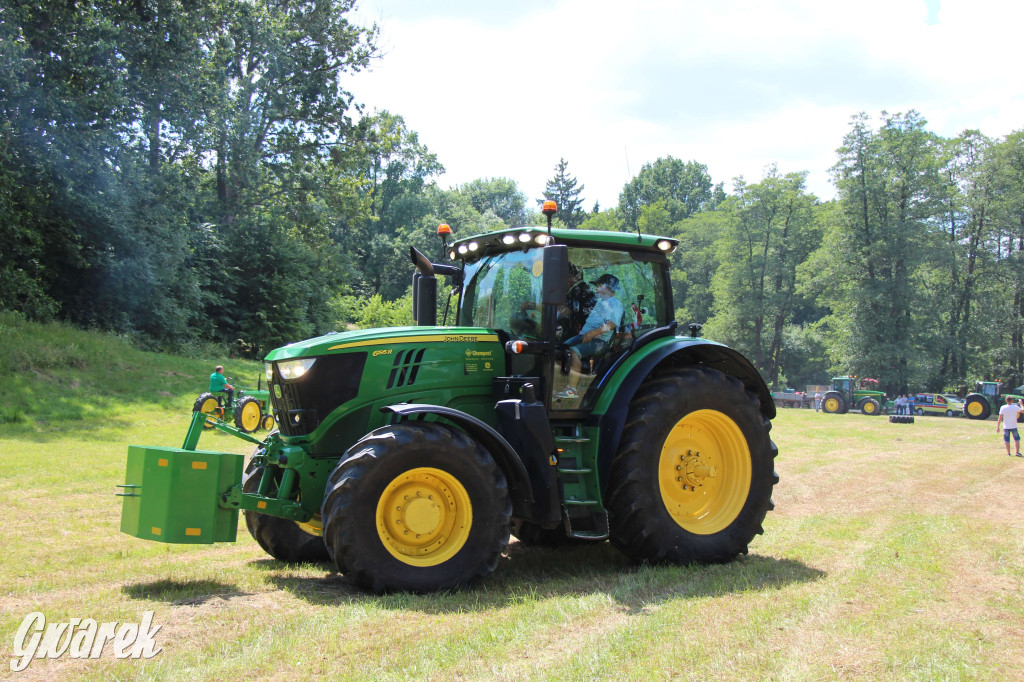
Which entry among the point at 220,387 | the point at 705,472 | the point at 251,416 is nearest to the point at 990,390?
the point at 220,387

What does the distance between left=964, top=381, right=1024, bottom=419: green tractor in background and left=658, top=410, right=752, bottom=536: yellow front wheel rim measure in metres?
32.5

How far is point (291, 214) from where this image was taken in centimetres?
3578

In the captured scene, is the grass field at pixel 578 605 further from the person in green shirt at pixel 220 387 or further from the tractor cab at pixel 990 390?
→ the tractor cab at pixel 990 390

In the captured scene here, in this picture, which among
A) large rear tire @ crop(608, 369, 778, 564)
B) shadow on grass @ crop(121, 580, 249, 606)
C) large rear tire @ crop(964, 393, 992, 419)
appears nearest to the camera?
shadow on grass @ crop(121, 580, 249, 606)

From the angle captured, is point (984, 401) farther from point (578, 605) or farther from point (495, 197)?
point (495, 197)

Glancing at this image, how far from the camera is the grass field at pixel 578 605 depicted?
418 cm

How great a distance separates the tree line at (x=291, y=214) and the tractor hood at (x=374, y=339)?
20071mm

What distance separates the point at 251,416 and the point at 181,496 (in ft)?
36.8

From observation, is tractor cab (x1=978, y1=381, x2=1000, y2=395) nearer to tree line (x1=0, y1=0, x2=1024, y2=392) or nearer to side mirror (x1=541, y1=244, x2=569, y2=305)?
tree line (x1=0, y1=0, x2=1024, y2=392)

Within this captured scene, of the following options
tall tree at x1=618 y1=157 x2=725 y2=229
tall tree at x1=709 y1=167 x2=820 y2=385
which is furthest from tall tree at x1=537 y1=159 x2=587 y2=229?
tall tree at x1=709 y1=167 x2=820 y2=385

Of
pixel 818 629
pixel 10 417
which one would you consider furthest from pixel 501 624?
pixel 10 417

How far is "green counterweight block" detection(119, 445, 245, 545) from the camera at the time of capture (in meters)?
5.54

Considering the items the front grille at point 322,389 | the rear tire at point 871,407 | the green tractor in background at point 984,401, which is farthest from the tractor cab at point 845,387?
the front grille at point 322,389

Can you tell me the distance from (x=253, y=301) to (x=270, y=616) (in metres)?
33.1
